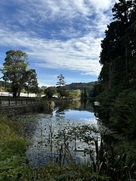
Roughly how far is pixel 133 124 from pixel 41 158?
3.64 meters

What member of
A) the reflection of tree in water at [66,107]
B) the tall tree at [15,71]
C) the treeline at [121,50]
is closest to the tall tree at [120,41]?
the treeline at [121,50]

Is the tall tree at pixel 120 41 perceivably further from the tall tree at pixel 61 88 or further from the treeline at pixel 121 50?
the tall tree at pixel 61 88

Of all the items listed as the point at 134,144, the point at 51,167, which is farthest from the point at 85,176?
the point at 134,144

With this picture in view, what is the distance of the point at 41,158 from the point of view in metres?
7.77

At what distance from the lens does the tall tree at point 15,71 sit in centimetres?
4247

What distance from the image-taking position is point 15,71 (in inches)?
1668

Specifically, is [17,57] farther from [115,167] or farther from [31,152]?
[115,167]

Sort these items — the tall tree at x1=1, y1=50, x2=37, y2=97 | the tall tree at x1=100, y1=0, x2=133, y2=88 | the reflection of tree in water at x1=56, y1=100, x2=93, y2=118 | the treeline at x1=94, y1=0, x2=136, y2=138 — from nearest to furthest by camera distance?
the treeline at x1=94, y1=0, x2=136, y2=138, the tall tree at x1=100, y1=0, x2=133, y2=88, the reflection of tree in water at x1=56, y1=100, x2=93, y2=118, the tall tree at x1=1, y1=50, x2=37, y2=97

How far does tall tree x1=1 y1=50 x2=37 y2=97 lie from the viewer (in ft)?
139

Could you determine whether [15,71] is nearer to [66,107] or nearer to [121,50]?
[66,107]

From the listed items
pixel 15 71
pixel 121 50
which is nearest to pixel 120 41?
pixel 121 50

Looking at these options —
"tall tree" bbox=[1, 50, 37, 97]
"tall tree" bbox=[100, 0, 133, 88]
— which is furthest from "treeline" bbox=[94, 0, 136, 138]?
"tall tree" bbox=[1, 50, 37, 97]

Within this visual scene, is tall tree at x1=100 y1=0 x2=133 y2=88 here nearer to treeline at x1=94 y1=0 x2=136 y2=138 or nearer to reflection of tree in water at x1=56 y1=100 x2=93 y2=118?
treeline at x1=94 y1=0 x2=136 y2=138

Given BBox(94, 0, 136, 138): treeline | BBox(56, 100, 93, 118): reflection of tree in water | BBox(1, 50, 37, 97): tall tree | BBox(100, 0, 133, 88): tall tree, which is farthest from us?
BBox(1, 50, 37, 97): tall tree
